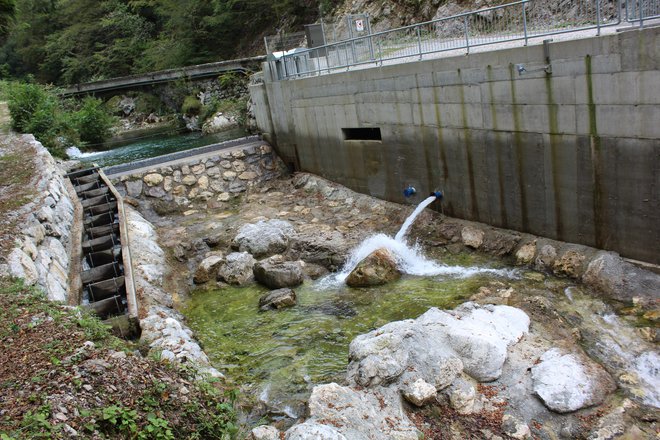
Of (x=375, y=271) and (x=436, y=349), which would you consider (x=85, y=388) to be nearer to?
(x=436, y=349)

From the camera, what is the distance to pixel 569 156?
9734 millimetres

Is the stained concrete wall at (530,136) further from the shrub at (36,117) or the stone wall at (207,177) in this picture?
the shrub at (36,117)

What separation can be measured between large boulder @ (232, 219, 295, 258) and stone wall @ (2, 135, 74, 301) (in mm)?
3914

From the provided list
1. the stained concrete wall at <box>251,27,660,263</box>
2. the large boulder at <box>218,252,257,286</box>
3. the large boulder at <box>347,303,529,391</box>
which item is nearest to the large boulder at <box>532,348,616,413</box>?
the large boulder at <box>347,303,529,391</box>

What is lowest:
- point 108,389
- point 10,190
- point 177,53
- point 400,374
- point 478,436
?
point 478,436

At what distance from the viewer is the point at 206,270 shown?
12320mm

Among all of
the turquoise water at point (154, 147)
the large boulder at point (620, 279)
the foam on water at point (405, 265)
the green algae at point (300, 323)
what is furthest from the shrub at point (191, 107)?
the large boulder at point (620, 279)

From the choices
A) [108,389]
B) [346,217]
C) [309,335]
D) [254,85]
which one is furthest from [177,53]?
[108,389]

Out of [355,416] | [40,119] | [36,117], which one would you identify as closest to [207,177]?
[40,119]

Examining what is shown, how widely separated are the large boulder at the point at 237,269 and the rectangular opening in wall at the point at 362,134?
514 centimetres

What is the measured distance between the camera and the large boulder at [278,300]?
1046cm

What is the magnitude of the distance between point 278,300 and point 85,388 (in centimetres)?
533

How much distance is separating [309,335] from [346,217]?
19.8 ft

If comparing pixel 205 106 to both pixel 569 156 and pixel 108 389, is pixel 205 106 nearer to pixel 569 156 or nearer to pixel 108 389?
pixel 569 156
